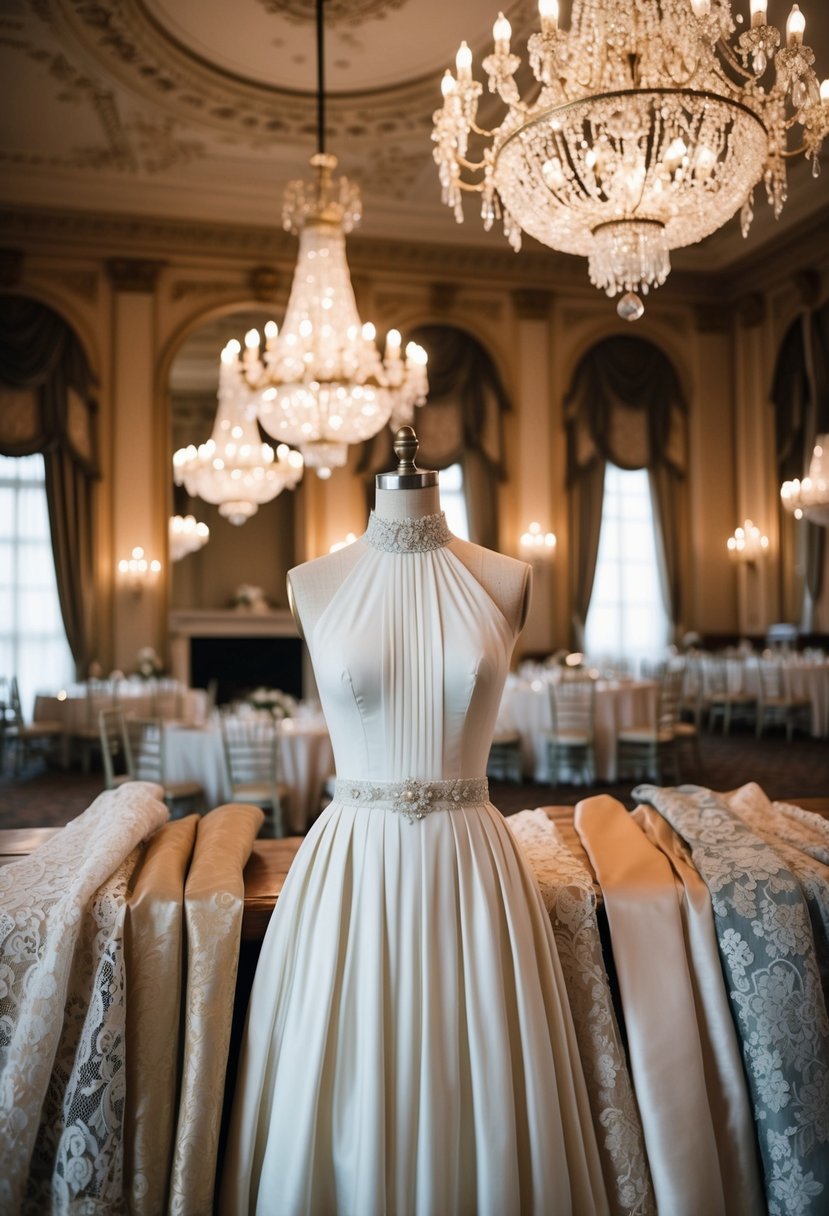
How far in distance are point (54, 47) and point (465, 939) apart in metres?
8.00

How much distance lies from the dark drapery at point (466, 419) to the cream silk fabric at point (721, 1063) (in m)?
8.99

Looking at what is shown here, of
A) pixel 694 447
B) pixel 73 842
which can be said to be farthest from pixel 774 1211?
pixel 694 447

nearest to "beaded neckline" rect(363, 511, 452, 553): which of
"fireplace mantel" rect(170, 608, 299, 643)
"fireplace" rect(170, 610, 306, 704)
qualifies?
"fireplace mantel" rect(170, 608, 299, 643)

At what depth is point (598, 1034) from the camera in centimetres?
186

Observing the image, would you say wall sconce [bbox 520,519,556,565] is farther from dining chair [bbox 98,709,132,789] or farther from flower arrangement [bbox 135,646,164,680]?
dining chair [bbox 98,709,132,789]

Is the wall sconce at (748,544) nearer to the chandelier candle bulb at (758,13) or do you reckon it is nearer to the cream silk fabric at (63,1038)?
the chandelier candle bulb at (758,13)

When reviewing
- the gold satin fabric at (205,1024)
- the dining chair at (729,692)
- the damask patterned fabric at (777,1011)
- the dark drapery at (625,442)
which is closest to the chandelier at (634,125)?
the damask patterned fabric at (777,1011)

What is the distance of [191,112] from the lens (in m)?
8.44

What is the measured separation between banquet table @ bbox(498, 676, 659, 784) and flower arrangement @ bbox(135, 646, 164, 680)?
3.27m

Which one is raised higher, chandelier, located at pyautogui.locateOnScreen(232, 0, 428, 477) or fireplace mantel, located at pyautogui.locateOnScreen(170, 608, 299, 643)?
chandelier, located at pyautogui.locateOnScreen(232, 0, 428, 477)

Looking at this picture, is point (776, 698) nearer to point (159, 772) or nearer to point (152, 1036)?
point (159, 772)

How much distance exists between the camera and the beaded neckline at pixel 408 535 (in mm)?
1922

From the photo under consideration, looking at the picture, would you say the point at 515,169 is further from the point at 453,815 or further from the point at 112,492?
the point at 112,492

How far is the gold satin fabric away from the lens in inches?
67.6
